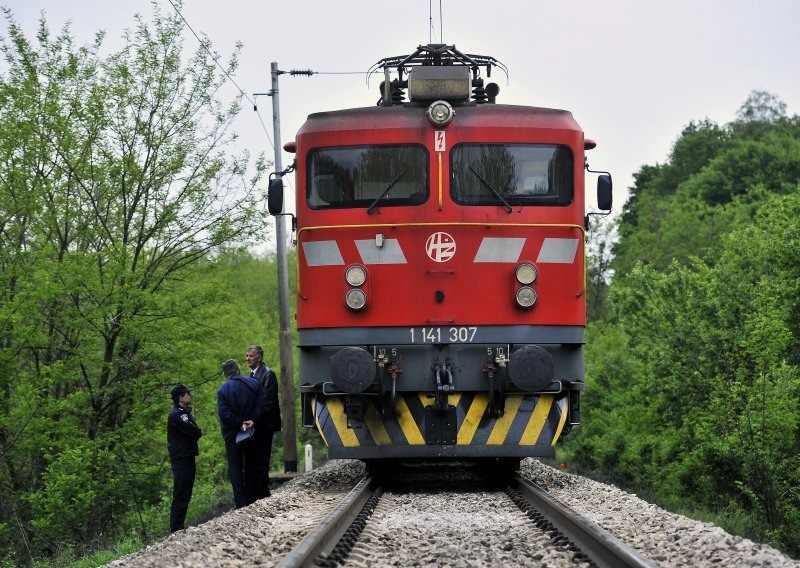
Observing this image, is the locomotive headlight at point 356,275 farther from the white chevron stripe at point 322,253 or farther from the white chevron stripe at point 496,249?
the white chevron stripe at point 496,249

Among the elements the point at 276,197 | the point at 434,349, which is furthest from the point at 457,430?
the point at 276,197

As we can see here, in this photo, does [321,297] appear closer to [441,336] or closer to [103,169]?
[441,336]

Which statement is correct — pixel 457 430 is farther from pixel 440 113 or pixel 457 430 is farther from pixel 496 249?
pixel 440 113

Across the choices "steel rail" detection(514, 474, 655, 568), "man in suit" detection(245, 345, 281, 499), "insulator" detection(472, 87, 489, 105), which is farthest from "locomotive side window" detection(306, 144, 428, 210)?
"steel rail" detection(514, 474, 655, 568)

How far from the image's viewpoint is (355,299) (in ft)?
35.4

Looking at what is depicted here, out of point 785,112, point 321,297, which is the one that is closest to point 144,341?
point 321,297

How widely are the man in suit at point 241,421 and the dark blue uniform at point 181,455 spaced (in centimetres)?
36

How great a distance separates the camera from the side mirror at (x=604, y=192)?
36.6 feet

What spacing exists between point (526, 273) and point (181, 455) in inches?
147

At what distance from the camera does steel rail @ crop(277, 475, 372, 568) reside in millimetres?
6258

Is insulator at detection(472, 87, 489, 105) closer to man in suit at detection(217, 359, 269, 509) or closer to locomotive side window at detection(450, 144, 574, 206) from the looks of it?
locomotive side window at detection(450, 144, 574, 206)

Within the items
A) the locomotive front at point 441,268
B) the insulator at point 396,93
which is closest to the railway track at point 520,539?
the locomotive front at point 441,268

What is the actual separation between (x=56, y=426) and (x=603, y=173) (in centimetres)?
1113

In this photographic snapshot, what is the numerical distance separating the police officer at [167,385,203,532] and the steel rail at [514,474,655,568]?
341 cm
